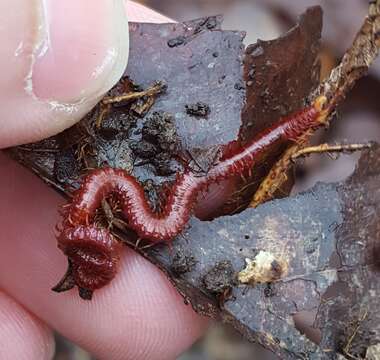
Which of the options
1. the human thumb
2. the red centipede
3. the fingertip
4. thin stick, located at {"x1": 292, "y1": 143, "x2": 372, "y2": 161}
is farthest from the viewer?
the fingertip

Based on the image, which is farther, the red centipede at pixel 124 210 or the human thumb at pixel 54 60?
the red centipede at pixel 124 210

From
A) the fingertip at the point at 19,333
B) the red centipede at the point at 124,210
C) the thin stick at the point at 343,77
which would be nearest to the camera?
the red centipede at the point at 124,210

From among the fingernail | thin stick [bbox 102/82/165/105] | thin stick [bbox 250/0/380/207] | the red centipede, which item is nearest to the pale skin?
the fingernail

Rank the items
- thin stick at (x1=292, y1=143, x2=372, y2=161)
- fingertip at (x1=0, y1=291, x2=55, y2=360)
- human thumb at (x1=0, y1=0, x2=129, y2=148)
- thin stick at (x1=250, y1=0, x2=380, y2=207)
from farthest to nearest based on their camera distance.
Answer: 1. fingertip at (x1=0, y1=291, x2=55, y2=360)
2. thin stick at (x1=292, y1=143, x2=372, y2=161)
3. thin stick at (x1=250, y1=0, x2=380, y2=207)
4. human thumb at (x1=0, y1=0, x2=129, y2=148)

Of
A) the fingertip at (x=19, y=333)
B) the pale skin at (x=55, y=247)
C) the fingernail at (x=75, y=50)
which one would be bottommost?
the fingertip at (x=19, y=333)

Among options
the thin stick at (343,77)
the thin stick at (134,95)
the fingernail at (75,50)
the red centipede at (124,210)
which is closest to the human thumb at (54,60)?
the fingernail at (75,50)

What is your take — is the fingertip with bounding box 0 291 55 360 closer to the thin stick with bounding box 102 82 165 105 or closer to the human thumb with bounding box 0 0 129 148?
the human thumb with bounding box 0 0 129 148

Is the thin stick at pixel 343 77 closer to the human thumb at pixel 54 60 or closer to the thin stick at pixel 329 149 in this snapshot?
the thin stick at pixel 329 149
